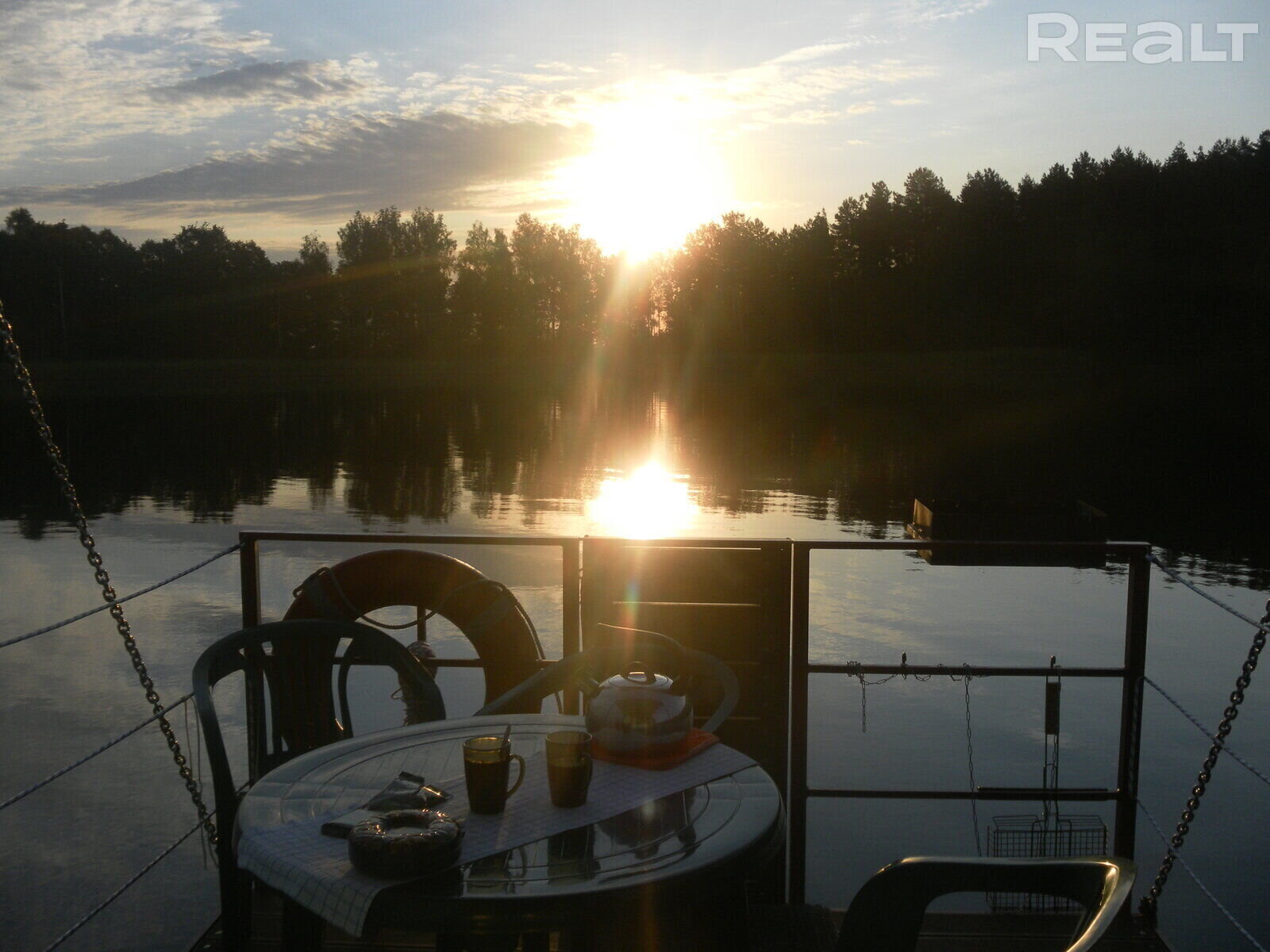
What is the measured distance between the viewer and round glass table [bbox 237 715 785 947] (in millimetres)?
1406

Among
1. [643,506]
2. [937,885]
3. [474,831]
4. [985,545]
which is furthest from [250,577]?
[643,506]

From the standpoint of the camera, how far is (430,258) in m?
65.4

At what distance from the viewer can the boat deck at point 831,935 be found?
2.48 metres

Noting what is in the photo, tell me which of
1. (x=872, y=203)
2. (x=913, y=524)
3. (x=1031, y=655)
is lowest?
(x=1031, y=655)

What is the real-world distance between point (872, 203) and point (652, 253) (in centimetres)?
1410

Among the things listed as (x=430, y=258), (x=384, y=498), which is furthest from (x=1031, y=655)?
(x=430, y=258)

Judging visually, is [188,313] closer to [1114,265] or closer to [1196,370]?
[1114,265]

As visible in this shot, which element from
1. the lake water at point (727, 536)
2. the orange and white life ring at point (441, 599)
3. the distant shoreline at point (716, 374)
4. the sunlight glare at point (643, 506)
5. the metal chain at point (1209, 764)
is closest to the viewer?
the metal chain at point (1209, 764)

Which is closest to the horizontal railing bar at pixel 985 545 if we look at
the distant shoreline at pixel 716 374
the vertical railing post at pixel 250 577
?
the vertical railing post at pixel 250 577

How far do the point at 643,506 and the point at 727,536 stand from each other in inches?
130

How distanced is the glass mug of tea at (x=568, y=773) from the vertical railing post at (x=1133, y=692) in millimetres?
1572

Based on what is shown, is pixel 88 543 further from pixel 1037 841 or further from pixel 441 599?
pixel 1037 841

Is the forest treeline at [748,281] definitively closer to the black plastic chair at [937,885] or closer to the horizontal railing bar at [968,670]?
the horizontal railing bar at [968,670]

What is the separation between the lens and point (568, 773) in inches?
64.8
